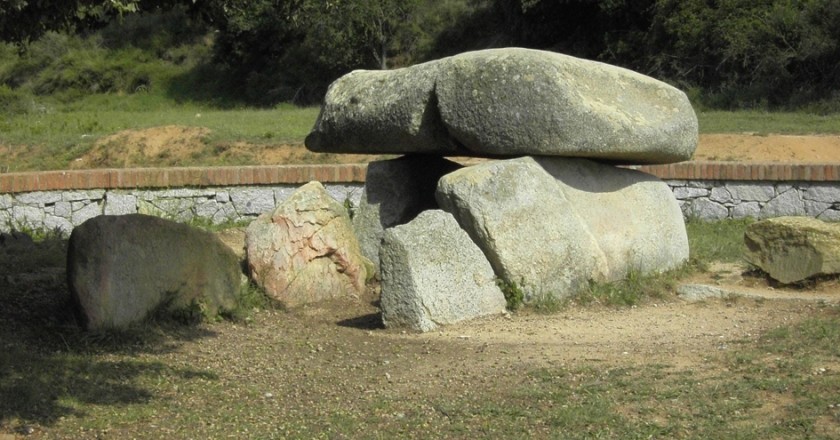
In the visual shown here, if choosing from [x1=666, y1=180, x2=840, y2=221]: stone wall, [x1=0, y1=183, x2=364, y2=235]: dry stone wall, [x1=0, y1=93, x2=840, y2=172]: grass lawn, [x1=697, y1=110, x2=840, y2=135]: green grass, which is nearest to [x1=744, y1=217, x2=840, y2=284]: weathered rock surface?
[x1=666, y1=180, x2=840, y2=221]: stone wall

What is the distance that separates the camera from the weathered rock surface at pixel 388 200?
9984 millimetres

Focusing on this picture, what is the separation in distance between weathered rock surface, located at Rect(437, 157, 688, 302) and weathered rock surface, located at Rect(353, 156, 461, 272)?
1408 millimetres

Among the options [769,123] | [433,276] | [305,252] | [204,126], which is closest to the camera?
[433,276]

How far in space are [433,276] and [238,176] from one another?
492cm

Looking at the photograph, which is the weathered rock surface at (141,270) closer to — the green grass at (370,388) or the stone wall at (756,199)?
the green grass at (370,388)

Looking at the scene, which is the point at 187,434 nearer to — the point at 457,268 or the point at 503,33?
→ the point at 457,268

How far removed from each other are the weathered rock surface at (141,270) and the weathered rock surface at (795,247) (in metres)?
3.94

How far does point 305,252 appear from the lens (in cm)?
900

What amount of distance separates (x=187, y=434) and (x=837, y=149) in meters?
10.5

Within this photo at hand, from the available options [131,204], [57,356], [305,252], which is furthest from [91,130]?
[57,356]

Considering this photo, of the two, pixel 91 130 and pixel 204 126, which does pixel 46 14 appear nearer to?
pixel 204 126

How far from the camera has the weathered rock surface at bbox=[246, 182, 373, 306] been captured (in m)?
8.91

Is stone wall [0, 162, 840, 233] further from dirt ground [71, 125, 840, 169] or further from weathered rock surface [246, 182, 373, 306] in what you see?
weathered rock surface [246, 182, 373, 306]

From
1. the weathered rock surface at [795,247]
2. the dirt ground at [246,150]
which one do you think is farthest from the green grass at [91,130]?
the weathered rock surface at [795,247]
